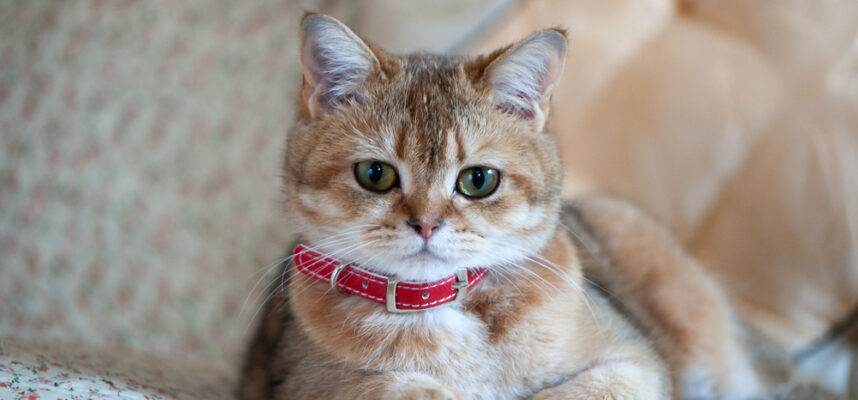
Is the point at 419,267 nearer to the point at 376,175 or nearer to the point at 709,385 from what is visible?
the point at 376,175

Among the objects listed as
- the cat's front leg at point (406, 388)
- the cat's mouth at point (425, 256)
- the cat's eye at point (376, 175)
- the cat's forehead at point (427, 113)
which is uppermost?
the cat's forehead at point (427, 113)

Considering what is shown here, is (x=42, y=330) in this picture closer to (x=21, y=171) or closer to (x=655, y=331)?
(x=21, y=171)

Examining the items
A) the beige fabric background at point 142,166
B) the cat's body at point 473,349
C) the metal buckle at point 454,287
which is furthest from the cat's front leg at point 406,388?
the beige fabric background at point 142,166

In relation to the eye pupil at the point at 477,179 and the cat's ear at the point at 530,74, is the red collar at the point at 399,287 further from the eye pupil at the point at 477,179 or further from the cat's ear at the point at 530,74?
the cat's ear at the point at 530,74

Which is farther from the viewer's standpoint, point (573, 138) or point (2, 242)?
point (573, 138)

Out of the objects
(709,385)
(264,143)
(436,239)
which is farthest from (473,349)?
(264,143)

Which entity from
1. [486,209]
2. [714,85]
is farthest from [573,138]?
[486,209]
